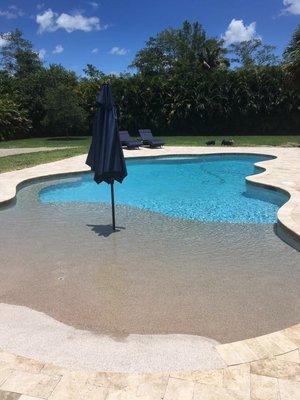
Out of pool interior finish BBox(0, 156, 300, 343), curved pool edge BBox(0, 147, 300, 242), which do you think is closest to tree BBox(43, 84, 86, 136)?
curved pool edge BBox(0, 147, 300, 242)

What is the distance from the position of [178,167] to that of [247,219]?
29.6ft

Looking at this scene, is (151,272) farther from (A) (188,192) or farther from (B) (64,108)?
(B) (64,108)

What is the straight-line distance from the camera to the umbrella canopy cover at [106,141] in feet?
25.0

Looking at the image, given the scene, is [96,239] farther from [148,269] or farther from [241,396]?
[241,396]

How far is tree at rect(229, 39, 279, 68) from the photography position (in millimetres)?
58969

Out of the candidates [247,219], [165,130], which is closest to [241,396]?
[247,219]

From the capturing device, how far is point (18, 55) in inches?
2060

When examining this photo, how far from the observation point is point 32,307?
17.0 ft

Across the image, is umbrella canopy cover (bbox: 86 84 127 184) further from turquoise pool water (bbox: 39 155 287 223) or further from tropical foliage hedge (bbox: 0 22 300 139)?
tropical foliage hedge (bbox: 0 22 300 139)

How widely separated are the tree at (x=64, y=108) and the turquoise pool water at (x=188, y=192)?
11.5 metres

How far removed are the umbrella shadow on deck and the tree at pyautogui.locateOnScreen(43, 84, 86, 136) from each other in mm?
20970

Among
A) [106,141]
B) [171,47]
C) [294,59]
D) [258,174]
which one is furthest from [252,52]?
[106,141]

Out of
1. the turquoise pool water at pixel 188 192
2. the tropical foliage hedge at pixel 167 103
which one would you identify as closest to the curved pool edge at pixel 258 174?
the turquoise pool water at pixel 188 192

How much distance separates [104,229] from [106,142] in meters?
1.89
